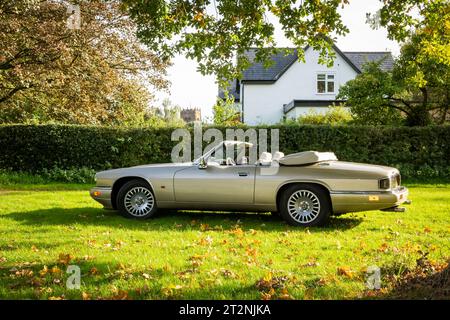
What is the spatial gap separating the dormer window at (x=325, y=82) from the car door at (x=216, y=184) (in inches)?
979

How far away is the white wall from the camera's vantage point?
31.6 metres

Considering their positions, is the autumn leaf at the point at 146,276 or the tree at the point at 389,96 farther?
the tree at the point at 389,96

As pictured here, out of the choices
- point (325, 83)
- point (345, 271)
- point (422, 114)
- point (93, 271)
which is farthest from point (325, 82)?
point (93, 271)

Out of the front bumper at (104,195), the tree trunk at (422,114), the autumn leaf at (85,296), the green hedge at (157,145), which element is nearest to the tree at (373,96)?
the tree trunk at (422,114)

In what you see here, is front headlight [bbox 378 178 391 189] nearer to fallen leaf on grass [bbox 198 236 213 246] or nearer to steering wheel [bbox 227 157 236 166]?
steering wheel [bbox 227 157 236 166]

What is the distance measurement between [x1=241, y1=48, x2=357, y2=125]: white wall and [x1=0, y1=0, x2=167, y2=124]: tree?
11.9 m

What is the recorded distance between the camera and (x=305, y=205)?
7832 mm

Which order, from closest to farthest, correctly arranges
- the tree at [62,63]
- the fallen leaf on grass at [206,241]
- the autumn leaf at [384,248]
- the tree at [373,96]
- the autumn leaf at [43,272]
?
1. the autumn leaf at [43,272]
2. the autumn leaf at [384,248]
3. the fallen leaf on grass at [206,241]
4. the tree at [62,63]
5. the tree at [373,96]

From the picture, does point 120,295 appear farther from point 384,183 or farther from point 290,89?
point 290,89

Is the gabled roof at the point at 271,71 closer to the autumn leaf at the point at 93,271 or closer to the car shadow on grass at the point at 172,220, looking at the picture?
the car shadow on grass at the point at 172,220

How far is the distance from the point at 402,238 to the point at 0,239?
217 inches

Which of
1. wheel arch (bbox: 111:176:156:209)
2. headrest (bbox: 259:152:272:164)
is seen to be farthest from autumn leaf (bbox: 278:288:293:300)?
wheel arch (bbox: 111:176:156:209)

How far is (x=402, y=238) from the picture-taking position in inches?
261

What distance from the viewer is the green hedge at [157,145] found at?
15.9 meters
